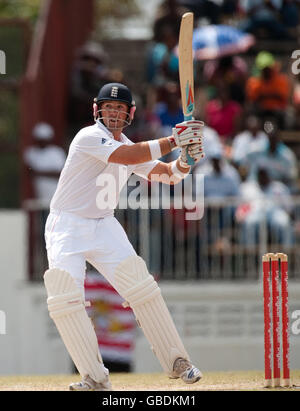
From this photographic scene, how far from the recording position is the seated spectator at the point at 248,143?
1343 centimetres

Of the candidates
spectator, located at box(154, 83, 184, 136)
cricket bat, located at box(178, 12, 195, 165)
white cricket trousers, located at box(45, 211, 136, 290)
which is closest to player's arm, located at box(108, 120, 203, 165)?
cricket bat, located at box(178, 12, 195, 165)

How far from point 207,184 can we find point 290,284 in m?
1.29

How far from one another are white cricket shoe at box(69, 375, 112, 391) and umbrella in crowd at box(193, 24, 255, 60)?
790 cm

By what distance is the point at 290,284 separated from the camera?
12688mm

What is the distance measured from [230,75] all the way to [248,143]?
1.60 m

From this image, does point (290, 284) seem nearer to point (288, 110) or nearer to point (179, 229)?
point (179, 229)

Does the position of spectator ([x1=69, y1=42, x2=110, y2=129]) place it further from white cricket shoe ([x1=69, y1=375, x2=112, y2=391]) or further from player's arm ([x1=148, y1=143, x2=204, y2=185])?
white cricket shoe ([x1=69, y1=375, x2=112, y2=391])

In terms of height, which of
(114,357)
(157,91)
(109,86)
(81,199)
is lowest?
(114,357)

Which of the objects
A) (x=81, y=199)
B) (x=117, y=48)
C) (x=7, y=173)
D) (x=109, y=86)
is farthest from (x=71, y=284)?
(x=117, y=48)

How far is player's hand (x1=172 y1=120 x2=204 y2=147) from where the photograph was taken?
7.54 metres

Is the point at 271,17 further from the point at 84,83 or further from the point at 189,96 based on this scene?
the point at 189,96

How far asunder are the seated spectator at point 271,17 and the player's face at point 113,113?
25.0 ft

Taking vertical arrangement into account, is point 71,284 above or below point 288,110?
below

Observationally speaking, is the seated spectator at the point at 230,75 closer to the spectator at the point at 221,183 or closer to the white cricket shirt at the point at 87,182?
the spectator at the point at 221,183
